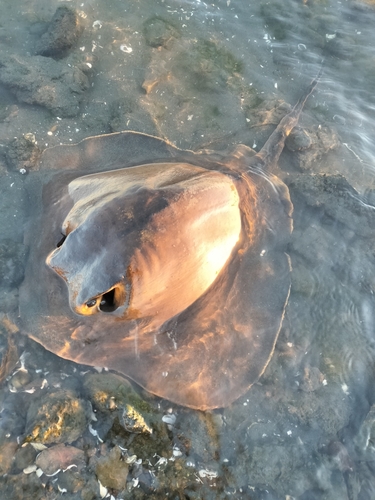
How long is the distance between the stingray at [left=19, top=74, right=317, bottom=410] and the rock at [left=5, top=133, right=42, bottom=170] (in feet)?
1.51

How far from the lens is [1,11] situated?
721 centimetres

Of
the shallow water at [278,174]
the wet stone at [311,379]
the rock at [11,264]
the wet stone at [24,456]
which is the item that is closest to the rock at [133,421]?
the shallow water at [278,174]

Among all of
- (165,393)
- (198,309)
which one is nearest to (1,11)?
(198,309)

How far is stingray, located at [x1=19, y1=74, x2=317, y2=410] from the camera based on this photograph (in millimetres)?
3623

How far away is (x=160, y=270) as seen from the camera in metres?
3.78

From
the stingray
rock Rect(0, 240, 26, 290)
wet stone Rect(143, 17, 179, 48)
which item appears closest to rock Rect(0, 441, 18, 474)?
the stingray

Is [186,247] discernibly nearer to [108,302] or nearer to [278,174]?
[108,302]

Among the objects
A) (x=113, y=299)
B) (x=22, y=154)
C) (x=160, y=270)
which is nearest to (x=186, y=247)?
(x=160, y=270)

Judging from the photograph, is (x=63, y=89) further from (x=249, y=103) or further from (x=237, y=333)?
(x=237, y=333)

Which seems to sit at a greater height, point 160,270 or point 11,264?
point 160,270

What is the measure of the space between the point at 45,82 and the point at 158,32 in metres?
2.29

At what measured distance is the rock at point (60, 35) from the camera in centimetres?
686

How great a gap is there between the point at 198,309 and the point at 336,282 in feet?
7.77

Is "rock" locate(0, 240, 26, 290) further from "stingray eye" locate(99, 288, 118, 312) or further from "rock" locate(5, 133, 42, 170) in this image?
"stingray eye" locate(99, 288, 118, 312)
